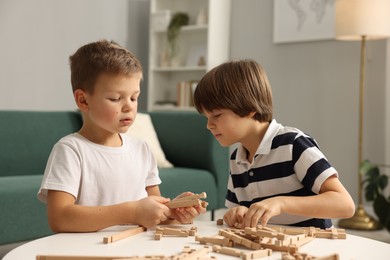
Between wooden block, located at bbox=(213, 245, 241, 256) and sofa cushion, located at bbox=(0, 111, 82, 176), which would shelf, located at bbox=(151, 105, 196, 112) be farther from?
wooden block, located at bbox=(213, 245, 241, 256)

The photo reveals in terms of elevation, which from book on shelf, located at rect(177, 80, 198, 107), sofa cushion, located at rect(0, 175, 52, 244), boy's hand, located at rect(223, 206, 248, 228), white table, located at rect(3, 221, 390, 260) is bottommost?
sofa cushion, located at rect(0, 175, 52, 244)

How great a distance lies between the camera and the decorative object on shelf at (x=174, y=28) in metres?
5.67

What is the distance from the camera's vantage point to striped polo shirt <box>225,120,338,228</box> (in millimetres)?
1414

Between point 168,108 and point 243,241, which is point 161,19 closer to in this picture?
point 168,108

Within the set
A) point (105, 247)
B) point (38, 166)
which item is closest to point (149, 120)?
point (38, 166)

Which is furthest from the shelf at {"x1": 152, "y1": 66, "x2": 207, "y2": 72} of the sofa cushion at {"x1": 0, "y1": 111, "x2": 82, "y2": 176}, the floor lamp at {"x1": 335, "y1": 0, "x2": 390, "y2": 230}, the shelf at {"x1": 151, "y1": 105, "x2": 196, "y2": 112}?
the sofa cushion at {"x1": 0, "y1": 111, "x2": 82, "y2": 176}

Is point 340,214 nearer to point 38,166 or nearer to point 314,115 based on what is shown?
point 38,166

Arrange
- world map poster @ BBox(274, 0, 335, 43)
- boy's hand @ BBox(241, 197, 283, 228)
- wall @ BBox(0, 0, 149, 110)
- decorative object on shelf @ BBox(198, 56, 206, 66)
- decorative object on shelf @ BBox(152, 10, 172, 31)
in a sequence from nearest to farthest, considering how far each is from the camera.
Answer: boy's hand @ BBox(241, 197, 283, 228) < wall @ BBox(0, 0, 149, 110) < world map poster @ BBox(274, 0, 335, 43) < decorative object on shelf @ BBox(198, 56, 206, 66) < decorative object on shelf @ BBox(152, 10, 172, 31)

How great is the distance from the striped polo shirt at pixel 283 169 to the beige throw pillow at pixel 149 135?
2349mm

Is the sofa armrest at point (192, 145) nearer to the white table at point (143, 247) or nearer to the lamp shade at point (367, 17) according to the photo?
the lamp shade at point (367, 17)

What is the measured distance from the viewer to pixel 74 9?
522 cm

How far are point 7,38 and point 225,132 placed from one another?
3.68 m

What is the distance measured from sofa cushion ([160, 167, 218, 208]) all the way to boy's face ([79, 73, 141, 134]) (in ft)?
6.75

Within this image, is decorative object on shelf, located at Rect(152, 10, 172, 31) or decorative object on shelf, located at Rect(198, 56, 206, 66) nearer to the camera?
decorative object on shelf, located at Rect(198, 56, 206, 66)
